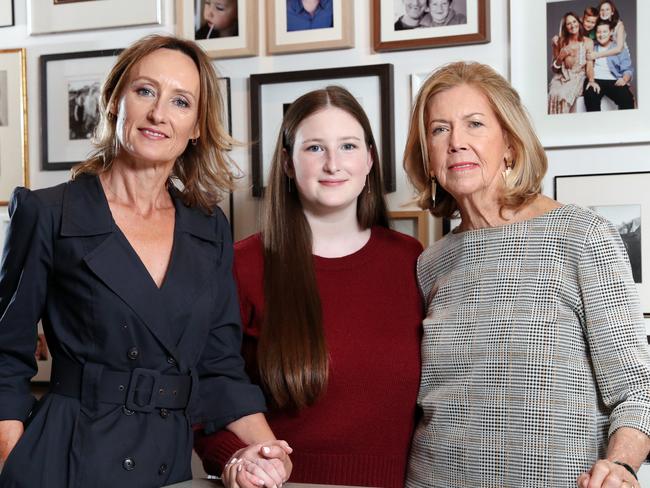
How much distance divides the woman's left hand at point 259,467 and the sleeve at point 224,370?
0.19 meters

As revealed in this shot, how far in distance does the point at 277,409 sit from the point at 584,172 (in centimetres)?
105

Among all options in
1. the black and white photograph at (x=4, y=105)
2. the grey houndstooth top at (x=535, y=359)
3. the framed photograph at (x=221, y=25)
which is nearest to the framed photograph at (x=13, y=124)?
the black and white photograph at (x=4, y=105)

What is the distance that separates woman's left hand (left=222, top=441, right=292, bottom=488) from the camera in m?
1.75

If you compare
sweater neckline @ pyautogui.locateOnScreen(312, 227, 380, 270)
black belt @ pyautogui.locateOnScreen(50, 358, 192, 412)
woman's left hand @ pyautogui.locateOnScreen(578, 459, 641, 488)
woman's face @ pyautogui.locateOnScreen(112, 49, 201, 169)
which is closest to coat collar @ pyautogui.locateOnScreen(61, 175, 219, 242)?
woman's face @ pyautogui.locateOnScreen(112, 49, 201, 169)

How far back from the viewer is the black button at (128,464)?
182 cm

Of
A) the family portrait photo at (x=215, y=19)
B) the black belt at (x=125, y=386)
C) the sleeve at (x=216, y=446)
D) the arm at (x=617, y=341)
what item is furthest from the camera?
the family portrait photo at (x=215, y=19)

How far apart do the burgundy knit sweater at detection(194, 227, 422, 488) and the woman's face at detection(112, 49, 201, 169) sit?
45 centimetres

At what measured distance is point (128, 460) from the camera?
1.83 metres

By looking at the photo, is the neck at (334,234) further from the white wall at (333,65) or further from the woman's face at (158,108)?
the woman's face at (158,108)

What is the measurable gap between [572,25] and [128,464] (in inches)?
64.4

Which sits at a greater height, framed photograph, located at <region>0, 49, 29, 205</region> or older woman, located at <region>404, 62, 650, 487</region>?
framed photograph, located at <region>0, 49, 29, 205</region>

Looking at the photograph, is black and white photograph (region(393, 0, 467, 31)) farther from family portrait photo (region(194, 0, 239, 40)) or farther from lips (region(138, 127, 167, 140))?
lips (region(138, 127, 167, 140))

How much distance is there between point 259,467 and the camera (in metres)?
1.77

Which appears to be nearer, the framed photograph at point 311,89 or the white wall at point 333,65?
the white wall at point 333,65
